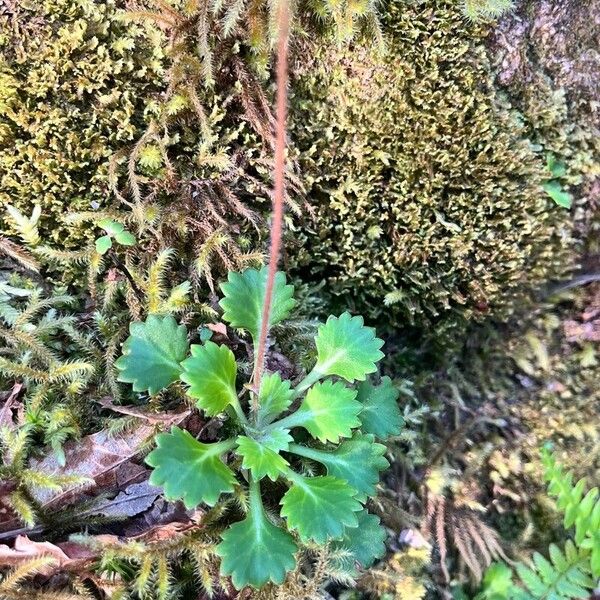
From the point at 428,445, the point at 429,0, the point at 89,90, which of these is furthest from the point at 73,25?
the point at 428,445

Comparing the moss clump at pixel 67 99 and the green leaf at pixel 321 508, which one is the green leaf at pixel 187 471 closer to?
the green leaf at pixel 321 508

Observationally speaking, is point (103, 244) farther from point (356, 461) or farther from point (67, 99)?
point (356, 461)

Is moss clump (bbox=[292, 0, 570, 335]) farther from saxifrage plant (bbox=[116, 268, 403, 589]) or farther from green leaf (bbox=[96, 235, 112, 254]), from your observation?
green leaf (bbox=[96, 235, 112, 254])

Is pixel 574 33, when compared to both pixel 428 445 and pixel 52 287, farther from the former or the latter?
pixel 52 287

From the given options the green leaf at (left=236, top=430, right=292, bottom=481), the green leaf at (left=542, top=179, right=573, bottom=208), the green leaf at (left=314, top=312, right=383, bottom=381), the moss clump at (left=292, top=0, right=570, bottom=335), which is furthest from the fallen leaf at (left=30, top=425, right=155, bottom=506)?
the green leaf at (left=542, top=179, right=573, bottom=208)

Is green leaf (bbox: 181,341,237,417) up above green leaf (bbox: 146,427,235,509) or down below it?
above

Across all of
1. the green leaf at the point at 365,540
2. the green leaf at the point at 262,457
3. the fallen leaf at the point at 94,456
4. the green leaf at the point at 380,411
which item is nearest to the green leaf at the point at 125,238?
the fallen leaf at the point at 94,456
